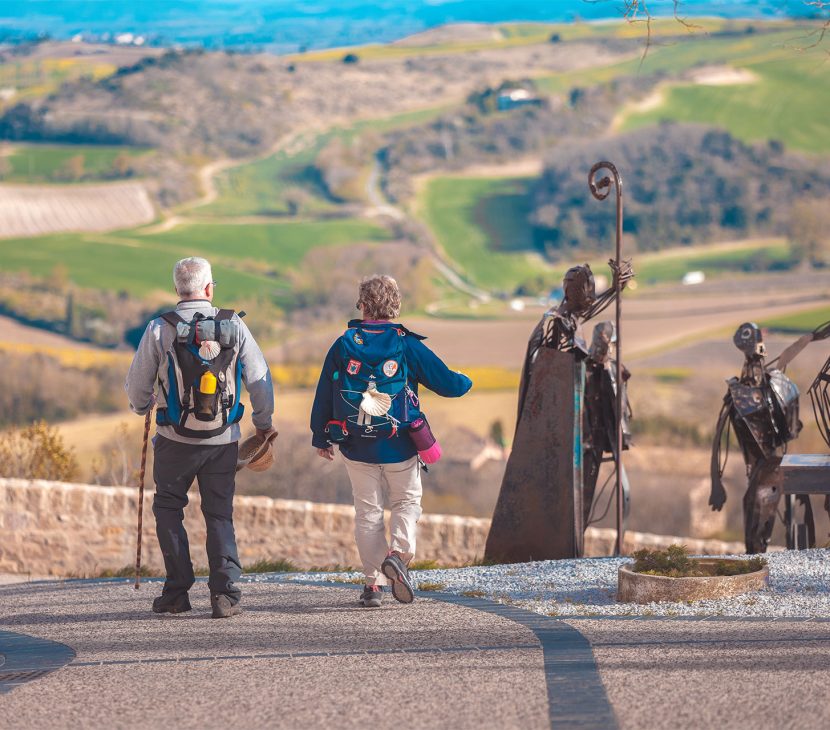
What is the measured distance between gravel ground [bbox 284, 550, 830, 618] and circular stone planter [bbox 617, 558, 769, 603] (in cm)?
6

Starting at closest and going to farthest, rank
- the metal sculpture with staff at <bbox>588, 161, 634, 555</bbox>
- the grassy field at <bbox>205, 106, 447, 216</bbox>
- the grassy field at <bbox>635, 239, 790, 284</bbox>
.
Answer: the metal sculpture with staff at <bbox>588, 161, 634, 555</bbox> < the grassy field at <bbox>635, 239, 790, 284</bbox> < the grassy field at <bbox>205, 106, 447, 216</bbox>

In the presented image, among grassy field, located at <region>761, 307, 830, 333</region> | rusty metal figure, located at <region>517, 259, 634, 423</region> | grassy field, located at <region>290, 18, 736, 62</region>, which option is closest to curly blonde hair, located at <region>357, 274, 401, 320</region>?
rusty metal figure, located at <region>517, 259, 634, 423</region>

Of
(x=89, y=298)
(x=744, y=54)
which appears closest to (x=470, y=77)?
(x=744, y=54)

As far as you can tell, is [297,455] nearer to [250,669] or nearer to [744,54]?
[250,669]

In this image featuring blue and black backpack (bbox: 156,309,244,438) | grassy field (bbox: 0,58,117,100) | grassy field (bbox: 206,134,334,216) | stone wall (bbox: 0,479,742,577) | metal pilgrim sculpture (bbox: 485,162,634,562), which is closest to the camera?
blue and black backpack (bbox: 156,309,244,438)

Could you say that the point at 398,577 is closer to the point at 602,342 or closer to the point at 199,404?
the point at 199,404

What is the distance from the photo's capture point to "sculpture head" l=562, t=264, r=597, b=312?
32.0 ft

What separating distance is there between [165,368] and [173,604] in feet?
3.62

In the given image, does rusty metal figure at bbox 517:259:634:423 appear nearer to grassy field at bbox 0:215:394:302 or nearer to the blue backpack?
the blue backpack

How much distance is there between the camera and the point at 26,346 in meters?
72.0

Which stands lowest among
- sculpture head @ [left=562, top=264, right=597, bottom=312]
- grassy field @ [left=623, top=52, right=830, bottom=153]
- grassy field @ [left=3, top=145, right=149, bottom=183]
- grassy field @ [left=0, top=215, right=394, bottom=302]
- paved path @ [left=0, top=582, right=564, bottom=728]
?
paved path @ [left=0, top=582, right=564, bottom=728]

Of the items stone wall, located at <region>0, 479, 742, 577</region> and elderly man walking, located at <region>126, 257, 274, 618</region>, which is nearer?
elderly man walking, located at <region>126, 257, 274, 618</region>

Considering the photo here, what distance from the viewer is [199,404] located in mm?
6645

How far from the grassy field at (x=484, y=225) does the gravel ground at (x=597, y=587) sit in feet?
287
